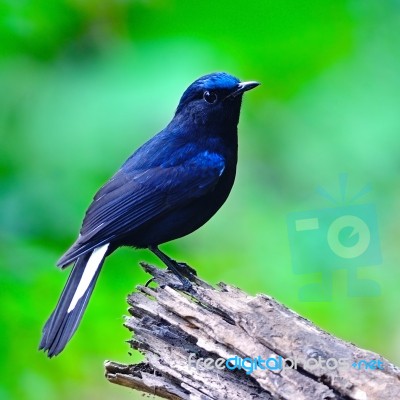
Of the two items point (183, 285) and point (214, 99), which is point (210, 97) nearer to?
point (214, 99)

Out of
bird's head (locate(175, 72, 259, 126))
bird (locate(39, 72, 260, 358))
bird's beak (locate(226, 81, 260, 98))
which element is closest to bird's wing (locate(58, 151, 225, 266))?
bird (locate(39, 72, 260, 358))

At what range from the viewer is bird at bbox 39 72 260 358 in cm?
414

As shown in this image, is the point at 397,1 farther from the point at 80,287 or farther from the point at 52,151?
the point at 80,287

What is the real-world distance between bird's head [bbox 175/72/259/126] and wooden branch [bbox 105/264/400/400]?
115cm

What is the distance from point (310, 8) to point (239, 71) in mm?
554

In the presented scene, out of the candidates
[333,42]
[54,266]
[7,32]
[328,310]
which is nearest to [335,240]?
[328,310]

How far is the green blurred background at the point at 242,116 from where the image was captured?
452 centimetres

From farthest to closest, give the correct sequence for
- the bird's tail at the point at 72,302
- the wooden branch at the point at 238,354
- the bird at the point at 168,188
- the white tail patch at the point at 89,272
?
the bird at the point at 168,188 < the white tail patch at the point at 89,272 < the bird's tail at the point at 72,302 < the wooden branch at the point at 238,354

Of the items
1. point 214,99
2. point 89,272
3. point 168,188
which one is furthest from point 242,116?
point 89,272

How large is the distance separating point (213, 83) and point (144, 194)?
691mm

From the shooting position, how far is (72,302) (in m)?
3.98
